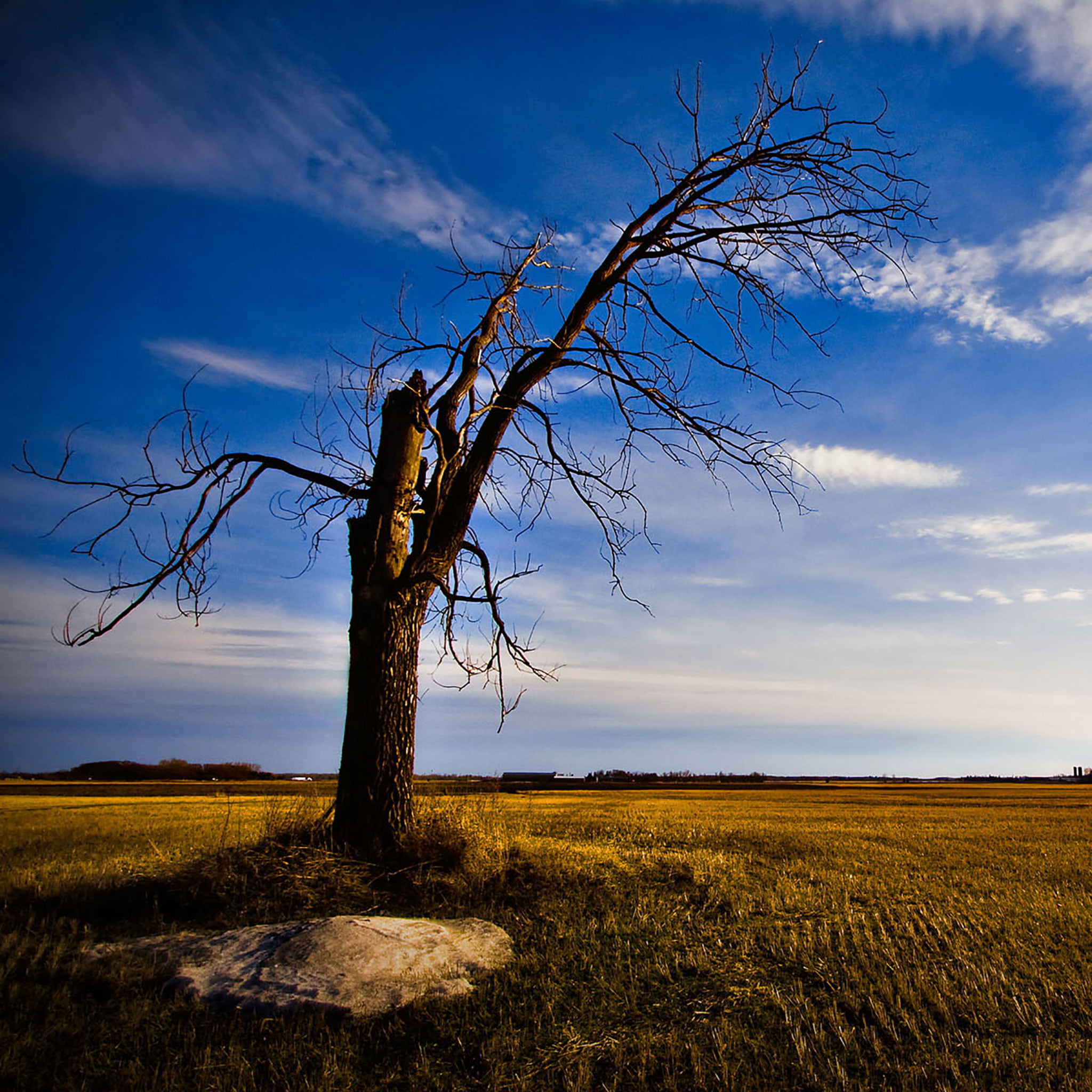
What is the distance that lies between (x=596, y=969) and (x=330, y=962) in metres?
1.90

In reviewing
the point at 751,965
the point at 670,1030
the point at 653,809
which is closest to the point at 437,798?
the point at 751,965

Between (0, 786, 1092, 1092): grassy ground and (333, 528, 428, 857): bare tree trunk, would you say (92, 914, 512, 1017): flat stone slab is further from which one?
(333, 528, 428, 857): bare tree trunk

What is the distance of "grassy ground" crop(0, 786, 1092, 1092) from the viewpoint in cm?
384

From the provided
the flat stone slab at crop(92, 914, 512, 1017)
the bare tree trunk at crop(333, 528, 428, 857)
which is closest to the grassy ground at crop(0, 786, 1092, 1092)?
the flat stone slab at crop(92, 914, 512, 1017)

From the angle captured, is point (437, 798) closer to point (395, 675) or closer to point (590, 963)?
point (395, 675)

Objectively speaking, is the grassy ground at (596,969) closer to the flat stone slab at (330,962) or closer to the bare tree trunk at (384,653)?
the flat stone slab at (330,962)

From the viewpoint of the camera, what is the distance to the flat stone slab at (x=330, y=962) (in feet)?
15.0

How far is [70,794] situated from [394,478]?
39027mm

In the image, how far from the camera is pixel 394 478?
899cm

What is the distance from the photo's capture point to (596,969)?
17.4 feet

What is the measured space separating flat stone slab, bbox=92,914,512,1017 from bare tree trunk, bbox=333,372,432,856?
2.02 m

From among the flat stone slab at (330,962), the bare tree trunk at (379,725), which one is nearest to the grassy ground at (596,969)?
the flat stone slab at (330,962)

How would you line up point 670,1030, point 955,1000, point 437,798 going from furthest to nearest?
point 437,798, point 955,1000, point 670,1030

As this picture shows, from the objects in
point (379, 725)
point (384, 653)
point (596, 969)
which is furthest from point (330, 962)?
point (384, 653)
